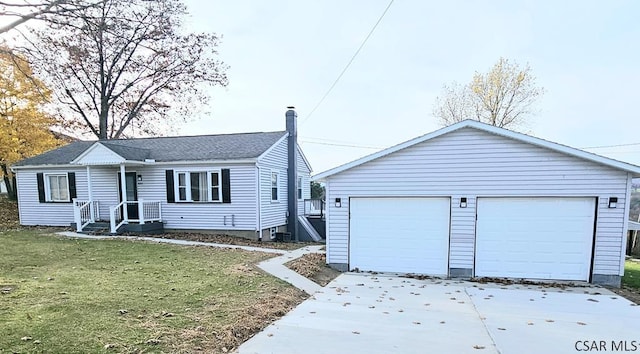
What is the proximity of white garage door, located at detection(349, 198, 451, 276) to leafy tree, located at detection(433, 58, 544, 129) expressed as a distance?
19.8 metres

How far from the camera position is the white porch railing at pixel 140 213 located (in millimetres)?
13711

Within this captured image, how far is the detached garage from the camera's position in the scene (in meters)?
Result: 7.85

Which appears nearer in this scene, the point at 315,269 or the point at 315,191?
the point at 315,269

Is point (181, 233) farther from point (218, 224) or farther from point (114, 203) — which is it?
point (114, 203)

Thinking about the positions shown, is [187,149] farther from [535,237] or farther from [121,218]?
[535,237]

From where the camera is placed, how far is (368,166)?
911 cm

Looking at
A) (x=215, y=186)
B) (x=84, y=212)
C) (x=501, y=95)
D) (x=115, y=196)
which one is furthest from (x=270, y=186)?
(x=501, y=95)

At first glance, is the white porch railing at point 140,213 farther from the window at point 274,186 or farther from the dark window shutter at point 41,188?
the window at point 274,186

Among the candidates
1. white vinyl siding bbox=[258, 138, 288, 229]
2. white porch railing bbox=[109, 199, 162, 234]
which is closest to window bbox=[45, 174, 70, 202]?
white porch railing bbox=[109, 199, 162, 234]

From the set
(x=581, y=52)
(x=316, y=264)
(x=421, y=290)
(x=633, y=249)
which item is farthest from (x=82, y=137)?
(x=633, y=249)

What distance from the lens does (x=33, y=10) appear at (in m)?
5.50

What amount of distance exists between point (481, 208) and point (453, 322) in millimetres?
4211

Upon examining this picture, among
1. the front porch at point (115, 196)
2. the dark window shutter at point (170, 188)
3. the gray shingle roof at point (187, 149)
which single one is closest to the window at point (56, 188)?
the gray shingle roof at point (187, 149)

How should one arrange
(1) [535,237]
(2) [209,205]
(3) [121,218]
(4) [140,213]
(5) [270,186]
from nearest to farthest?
1. (1) [535,237]
2. (4) [140,213]
3. (2) [209,205]
4. (3) [121,218]
5. (5) [270,186]
